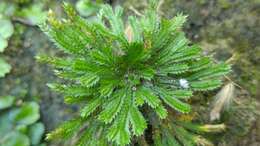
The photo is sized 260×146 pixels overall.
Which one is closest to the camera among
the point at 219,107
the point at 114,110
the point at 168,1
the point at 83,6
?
the point at 114,110

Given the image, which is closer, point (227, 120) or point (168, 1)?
point (227, 120)

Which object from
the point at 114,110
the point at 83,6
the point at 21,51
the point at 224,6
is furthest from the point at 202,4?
the point at 21,51

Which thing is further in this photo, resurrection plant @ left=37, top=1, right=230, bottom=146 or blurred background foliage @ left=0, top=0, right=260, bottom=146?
blurred background foliage @ left=0, top=0, right=260, bottom=146

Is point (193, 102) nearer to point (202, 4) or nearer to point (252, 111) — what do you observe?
point (252, 111)

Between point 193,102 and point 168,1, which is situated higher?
point 168,1

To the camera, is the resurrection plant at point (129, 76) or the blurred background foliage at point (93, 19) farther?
the blurred background foliage at point (93, 19)
